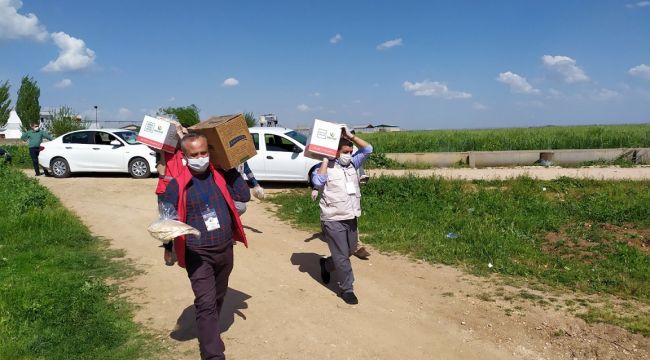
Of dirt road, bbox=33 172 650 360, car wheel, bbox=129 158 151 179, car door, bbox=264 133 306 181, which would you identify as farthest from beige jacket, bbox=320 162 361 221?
car wheel, bbox=129 158 151 179

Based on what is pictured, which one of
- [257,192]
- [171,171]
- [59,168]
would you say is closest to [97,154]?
[59,168]

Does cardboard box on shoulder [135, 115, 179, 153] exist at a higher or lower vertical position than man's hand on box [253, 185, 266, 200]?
higher

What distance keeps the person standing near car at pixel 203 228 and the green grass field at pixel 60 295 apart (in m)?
0.76

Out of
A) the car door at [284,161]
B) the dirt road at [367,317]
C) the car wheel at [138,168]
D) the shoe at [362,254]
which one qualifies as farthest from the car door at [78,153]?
the shoe at [362,254]

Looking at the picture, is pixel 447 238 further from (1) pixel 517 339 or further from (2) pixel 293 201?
(2) pixel 293 201

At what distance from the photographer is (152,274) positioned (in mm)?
5938

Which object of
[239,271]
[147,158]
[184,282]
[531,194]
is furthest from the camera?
[147,158]

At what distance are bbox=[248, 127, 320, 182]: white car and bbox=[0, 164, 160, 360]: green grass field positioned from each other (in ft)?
17.8

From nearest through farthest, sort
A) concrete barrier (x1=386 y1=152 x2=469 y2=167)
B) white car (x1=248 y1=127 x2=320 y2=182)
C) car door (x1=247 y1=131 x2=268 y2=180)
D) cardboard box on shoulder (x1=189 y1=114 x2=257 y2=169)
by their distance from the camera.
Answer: cardboard box on shoulder (x1=189 y1=114 x2=257 y2=169) → white car (x1=248 y1=127 x2=320 y2=182) → car door (x1=247 y1=131 x2=268 y2=180) → concrete barrier (x1=386 y1=152 x2=469 y2=167)

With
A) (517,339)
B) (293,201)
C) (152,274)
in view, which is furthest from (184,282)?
(293,201)

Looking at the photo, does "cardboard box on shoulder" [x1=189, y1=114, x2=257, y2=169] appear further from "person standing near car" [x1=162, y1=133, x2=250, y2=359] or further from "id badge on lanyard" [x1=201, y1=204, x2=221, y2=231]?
"id badge on lanyard" [x1=201, y1=204, x2=221, y2=231]

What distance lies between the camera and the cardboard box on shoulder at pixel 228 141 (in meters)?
3.66

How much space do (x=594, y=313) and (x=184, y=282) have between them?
170 inches

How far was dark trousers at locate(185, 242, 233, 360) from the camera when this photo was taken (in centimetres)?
349
